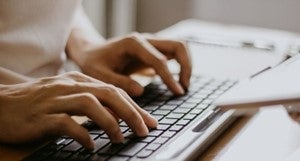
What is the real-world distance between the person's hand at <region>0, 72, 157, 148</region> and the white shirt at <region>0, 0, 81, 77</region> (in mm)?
164

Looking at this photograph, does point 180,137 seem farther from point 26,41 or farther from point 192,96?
point 26,41

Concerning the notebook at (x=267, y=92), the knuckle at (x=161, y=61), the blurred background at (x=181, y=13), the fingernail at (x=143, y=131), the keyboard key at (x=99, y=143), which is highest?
the notebook at (x=267, y=92)

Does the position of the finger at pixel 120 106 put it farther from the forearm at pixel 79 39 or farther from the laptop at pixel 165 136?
the forearm at pixel 79 39

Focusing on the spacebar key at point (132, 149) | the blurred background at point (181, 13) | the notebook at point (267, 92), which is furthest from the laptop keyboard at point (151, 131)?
the blurred background at point (181, 13)

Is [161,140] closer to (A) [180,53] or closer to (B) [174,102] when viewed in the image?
(B) [174,102]

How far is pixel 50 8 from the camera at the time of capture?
94cm

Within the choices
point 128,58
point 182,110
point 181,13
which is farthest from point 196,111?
point 181,13

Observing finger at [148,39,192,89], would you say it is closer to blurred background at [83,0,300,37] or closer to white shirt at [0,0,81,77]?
white shirt at [0,0,81,77]

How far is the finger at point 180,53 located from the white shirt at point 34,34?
6.0 inches

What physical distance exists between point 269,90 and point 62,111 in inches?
8.9

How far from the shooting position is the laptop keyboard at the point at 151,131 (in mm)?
653

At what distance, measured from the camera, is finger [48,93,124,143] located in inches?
26.7

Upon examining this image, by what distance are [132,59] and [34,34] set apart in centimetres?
17

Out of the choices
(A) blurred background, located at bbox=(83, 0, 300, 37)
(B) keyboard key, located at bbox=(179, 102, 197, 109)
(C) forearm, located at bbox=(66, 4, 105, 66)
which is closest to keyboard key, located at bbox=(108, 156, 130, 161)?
(B) keyboard key, located at bbox=(179, 102, 197, 109)
